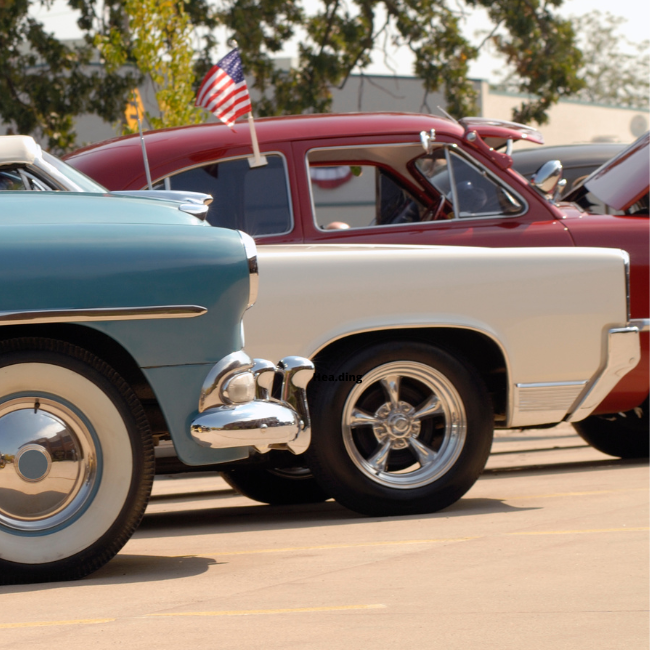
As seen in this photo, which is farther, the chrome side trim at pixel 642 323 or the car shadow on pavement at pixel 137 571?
the chrome side trim at pixel 642 323

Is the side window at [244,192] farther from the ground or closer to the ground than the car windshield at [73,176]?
closer to the ground

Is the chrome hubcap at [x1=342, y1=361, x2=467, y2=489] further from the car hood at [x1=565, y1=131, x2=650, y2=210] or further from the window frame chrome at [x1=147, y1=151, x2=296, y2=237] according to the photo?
Result: the car hood at [x1=565, y1=131, x2=650, y2=210]

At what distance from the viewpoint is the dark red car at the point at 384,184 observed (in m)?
5.92

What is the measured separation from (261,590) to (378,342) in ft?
6.17

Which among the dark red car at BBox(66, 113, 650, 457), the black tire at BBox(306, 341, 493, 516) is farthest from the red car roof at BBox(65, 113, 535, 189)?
the black tire at BBox(306, 341, 493, 516)

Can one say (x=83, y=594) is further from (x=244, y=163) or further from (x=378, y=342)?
(x=244, y=163)

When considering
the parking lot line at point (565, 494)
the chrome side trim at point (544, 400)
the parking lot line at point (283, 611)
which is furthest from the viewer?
the parking lot line at point (565, 494)

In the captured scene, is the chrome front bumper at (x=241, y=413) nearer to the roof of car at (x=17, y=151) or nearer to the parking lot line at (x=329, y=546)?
the parking lot line at (x=329, y=546)

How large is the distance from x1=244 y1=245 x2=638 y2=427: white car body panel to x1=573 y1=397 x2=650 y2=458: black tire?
71.6 inches

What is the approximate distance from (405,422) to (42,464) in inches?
81.2

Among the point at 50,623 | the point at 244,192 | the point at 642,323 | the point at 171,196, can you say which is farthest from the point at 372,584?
the point at 642,323

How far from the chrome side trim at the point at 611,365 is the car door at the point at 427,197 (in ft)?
3.12

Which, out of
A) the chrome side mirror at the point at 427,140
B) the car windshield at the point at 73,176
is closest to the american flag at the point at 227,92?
the chrome side mirror at the point at 427,140

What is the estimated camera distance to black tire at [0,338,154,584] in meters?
3.51
